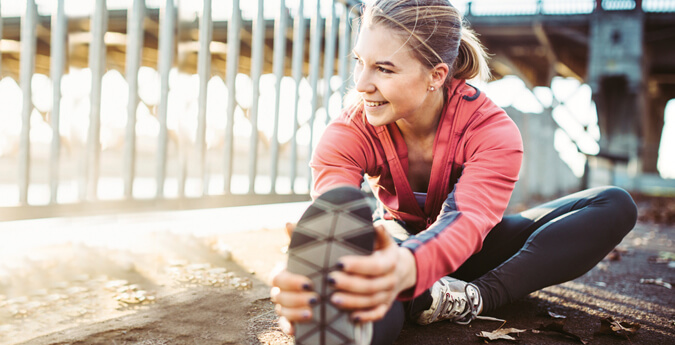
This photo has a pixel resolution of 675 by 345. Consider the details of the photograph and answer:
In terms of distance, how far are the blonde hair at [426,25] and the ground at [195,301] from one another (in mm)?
740

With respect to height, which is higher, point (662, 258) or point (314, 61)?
point (314, 61)

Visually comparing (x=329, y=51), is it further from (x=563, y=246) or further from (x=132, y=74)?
(x=563, y=246)

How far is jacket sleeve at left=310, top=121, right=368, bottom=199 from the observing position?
1.32 meters

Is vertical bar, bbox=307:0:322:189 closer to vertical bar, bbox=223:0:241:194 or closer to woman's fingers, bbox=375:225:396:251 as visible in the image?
vertical bar, bbox=223:0:241:194

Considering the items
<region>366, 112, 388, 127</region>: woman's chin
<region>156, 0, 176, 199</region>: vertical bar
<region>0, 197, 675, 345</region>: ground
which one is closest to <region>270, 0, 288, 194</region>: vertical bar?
<region>156, 0, 176, 199</region>: vertical bar

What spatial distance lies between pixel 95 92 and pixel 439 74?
4.63 feet

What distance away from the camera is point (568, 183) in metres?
10.4

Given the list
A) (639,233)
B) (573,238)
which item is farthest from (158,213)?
(639,233)

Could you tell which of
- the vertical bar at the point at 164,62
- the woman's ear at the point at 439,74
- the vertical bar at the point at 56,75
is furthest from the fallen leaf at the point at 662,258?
the vertical bar at the point at 56,75

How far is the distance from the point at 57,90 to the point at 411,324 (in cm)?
158

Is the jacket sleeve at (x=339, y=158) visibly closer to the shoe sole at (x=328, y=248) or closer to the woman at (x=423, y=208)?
the woman at (x=423, y=208)

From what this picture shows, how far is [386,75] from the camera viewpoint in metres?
1.35

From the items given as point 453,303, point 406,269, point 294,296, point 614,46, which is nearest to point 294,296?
point 294,296

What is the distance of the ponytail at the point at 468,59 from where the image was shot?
161 cm
